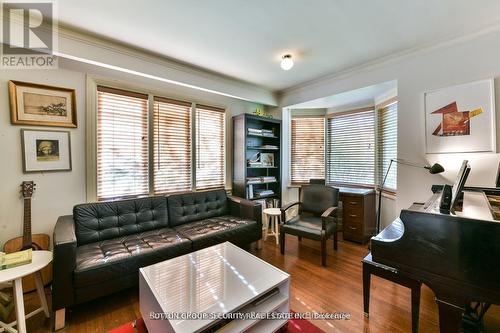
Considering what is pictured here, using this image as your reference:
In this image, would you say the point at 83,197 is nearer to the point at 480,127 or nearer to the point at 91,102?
the point at 91,102

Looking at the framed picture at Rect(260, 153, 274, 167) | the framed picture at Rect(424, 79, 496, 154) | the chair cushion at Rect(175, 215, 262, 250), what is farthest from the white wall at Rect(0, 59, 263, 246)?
the framed picture at Rect(424, 79, 496, 154)

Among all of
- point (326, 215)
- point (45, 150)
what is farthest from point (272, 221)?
point (45, 150)

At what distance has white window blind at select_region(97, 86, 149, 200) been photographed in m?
2.42

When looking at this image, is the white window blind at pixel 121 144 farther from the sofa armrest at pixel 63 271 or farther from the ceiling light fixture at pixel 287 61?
the ceiling light fixture at pixel 287 61

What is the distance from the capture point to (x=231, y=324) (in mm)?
1258

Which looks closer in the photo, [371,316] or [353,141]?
[371,316]

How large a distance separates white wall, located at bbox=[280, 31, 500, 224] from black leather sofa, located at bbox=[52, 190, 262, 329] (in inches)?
77.9

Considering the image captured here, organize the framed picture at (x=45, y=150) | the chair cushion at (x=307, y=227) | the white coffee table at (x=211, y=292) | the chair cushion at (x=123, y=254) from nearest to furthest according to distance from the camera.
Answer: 1. the white coffee table at (x=211, y=292)
2. the chair cushion at (x=123, y=254)
3. the framed picture at (x=45, y=150)
4. the chair cushion at (x=307, y=227)

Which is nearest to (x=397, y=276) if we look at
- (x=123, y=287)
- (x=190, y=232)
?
(x=190, y=232)

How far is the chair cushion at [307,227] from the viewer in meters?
2.53

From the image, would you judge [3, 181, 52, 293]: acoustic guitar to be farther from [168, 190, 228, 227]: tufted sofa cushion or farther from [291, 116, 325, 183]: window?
[291, 116, 325, 183]: window

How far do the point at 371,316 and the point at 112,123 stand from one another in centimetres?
330

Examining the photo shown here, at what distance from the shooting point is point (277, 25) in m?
1.96

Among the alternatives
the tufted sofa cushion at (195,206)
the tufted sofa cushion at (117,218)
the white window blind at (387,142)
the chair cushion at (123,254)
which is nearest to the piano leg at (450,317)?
the chair cushion at (123,254)
